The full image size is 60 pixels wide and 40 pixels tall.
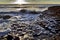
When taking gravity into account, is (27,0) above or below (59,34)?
above

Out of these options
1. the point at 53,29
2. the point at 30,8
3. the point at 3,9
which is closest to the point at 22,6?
the point at 30,8

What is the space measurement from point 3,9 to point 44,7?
41 cm

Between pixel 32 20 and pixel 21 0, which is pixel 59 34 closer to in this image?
pixel 32 20

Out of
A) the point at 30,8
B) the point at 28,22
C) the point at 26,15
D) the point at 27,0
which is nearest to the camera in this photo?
the point at 28,22

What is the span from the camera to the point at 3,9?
142cm

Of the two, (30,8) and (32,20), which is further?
(30,8)

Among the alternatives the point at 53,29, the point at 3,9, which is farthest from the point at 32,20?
the point at 3,9

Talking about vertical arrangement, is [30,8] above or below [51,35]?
above

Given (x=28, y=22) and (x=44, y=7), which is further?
(x=44, y=7)

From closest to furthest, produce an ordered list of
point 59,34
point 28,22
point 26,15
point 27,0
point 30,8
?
point 59,34, point 28,22, point 26,15, point 30,8, point 27,0

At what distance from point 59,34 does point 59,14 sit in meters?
0.30

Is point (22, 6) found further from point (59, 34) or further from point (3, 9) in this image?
point (59, 34)

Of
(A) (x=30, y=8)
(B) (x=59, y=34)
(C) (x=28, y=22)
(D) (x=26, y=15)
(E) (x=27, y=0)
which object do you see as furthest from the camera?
(E) (x=27, y=0)

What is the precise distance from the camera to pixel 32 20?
1.25 meters
